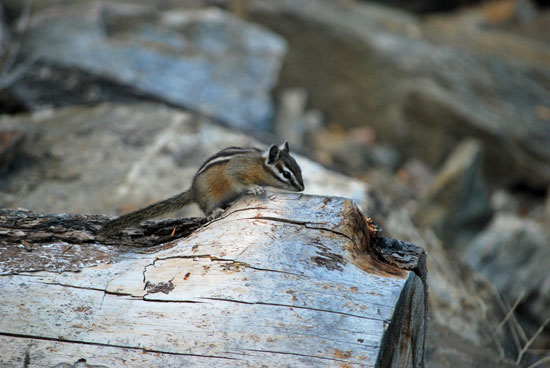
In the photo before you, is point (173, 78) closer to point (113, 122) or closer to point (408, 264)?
point (113, 122)

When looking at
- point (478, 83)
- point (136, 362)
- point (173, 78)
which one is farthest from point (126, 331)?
point (478, 83)

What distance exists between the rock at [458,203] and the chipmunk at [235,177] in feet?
12.0

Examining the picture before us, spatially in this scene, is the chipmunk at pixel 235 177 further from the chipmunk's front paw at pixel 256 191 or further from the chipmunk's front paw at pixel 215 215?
the chipmunk's front paw at pixel 256 191

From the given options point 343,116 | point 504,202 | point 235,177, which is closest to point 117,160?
point 235,177

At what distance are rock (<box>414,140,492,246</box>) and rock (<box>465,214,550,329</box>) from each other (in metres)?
0.45

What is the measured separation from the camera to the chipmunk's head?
11.8ft

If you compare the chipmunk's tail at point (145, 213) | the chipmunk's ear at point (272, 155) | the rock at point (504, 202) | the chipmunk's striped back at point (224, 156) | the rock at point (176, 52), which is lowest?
the rock at point (504, 202)

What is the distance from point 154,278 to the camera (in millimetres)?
2494

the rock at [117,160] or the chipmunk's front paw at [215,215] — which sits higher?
the chipmunk's front paw at [215,215]

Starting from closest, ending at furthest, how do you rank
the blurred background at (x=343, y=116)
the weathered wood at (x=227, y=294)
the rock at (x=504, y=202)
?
the weathered wood at (x=227, y=294) → the blurred background at (x=343, y=116) → the rock at (x=504, y=202)

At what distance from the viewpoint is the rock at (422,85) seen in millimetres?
8461

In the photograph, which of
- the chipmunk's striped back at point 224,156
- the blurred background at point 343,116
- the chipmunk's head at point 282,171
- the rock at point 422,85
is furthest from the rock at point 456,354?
→ the rock at point 422,85

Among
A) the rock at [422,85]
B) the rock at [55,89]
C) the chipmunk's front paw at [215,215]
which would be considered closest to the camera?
the chipmunk's front paw at [215,215]

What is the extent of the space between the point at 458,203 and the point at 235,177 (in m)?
Result: 4.39
